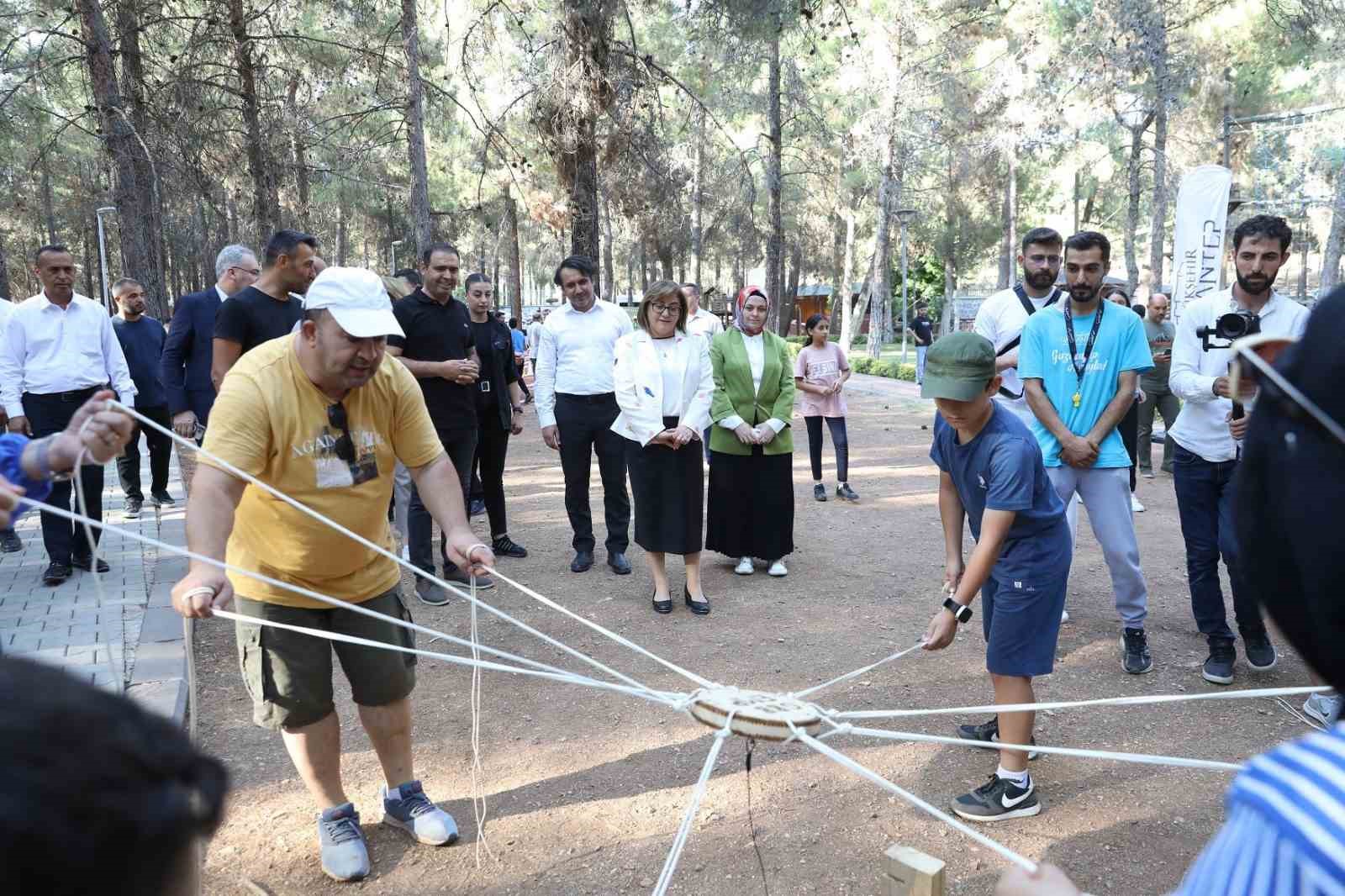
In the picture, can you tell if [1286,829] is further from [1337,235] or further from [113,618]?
[1337,235]

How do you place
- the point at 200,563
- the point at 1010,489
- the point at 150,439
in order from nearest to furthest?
1. the point at 200,563
2. the point at 1010,489
3. the point at 150,439

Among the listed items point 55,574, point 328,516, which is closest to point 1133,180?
point 55,574

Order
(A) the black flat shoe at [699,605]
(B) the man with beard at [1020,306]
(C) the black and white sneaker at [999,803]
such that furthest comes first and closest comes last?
(A) the black flat shoe at [699,605]
(B) the man with beard at [1020,306]
(C) the black and white sneaker at [999,803]

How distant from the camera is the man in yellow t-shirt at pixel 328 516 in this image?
9.11 feet

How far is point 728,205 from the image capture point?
1204 inches

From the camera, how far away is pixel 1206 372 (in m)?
4.59

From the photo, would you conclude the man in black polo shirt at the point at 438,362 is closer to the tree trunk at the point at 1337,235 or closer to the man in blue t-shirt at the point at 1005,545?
the man in blue t-shirt at the point at 1005,545

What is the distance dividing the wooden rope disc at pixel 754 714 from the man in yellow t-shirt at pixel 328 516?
3.42ft

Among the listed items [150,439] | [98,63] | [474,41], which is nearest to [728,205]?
[474,41]

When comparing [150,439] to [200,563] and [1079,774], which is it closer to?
[200,563]

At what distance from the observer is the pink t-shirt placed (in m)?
8.58

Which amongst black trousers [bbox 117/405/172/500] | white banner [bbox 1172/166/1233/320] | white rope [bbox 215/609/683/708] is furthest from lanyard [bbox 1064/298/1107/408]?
white banner [bbox 1172/166/1233/320]

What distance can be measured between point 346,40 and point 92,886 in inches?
680

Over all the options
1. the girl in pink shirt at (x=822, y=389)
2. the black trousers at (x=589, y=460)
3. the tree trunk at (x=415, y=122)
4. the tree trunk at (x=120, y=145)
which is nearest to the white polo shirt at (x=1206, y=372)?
the black trousers at (x=589, y=460)
